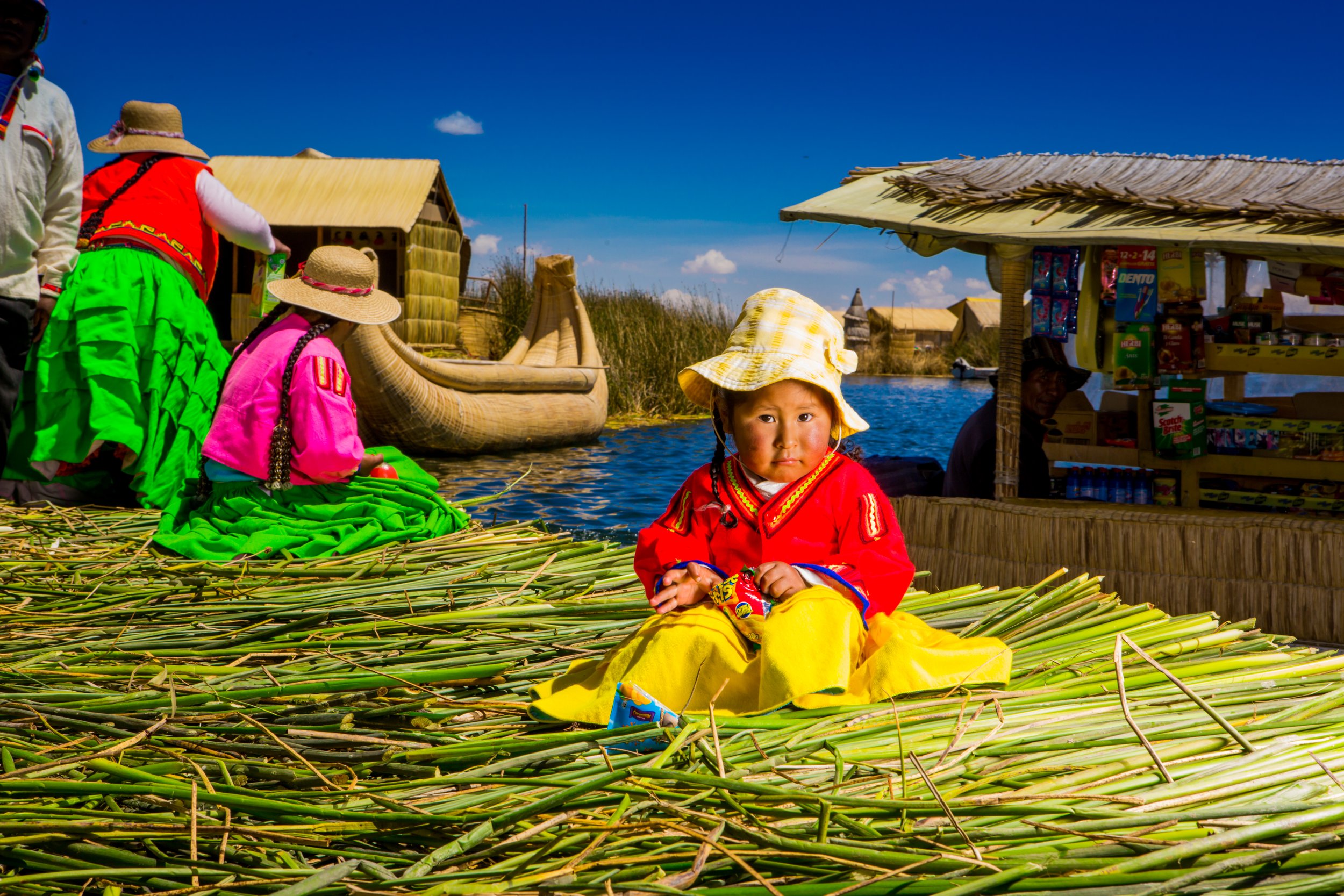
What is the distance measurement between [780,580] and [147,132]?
157 inches

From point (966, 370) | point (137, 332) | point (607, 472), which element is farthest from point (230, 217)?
point (966, 370)

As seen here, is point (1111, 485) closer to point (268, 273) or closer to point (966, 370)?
point (268, 273)

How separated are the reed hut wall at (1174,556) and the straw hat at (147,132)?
12.3ft

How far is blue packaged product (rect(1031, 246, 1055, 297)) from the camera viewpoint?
4547 mm

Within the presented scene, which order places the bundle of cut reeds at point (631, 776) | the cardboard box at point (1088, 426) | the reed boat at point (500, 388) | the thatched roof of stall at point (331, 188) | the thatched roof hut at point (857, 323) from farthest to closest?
the thatched roof hut at point (857, 323)
the thatched roof of stall at point (331, 188)
the reed boat at point (500, 388)
the cardboard box at point (1088, 426)
the bundle of cut reeds at point (631, 776)

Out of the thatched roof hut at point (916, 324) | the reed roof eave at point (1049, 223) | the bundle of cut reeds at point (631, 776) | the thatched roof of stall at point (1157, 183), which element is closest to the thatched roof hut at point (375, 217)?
the reed roof eave at point (1049, 223)

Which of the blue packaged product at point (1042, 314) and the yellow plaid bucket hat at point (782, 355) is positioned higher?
the blue packaged product at point (1042, 314)

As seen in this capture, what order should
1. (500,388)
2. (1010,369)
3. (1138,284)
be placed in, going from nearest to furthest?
(1138,284)
(1010,369)
(500,388)

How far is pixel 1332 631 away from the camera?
3945 mm

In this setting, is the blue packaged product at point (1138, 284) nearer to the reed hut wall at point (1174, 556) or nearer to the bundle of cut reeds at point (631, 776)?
the reed hut wall at point (1174, 556)

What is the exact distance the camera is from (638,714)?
1.77 metres

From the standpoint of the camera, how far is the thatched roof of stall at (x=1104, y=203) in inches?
153

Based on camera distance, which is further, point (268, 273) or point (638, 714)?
point (268, 273)

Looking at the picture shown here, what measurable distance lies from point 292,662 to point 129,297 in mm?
2642
